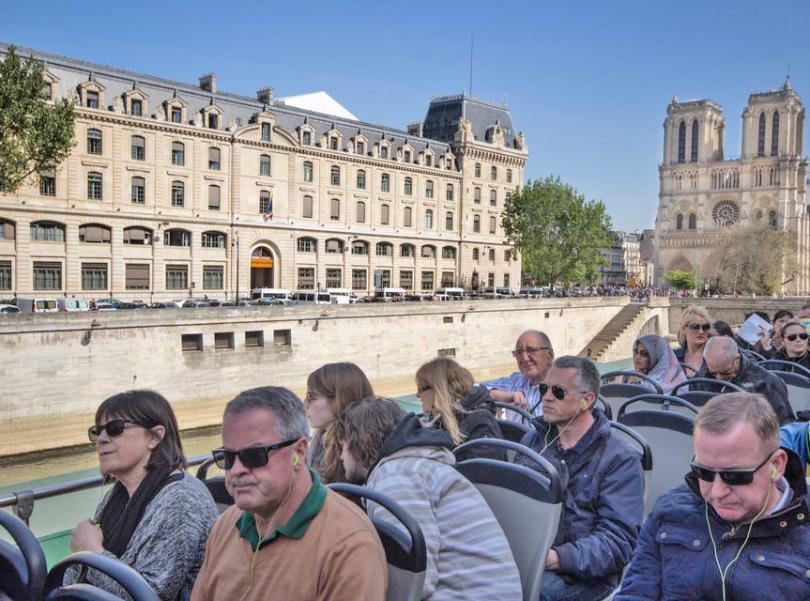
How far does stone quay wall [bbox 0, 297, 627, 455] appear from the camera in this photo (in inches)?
900

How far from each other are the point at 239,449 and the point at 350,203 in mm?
48284

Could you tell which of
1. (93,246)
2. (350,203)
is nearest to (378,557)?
(93,246)

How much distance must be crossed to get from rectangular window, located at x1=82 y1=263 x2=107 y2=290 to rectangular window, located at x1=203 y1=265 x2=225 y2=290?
5.84 m

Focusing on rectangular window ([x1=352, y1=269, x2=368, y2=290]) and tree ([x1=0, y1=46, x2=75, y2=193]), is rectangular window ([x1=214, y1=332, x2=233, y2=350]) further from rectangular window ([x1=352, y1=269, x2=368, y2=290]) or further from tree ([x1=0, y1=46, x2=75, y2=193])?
rectangular window ([x1=352, y1=269, x2=368, y2=290])

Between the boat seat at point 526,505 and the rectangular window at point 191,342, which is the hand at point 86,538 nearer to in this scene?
the boat seat at point 526,505

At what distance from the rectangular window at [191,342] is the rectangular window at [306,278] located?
1972 cm

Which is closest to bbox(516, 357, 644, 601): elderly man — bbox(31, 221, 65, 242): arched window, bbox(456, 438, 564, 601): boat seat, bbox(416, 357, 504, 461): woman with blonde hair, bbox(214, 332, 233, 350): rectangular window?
bbox(456, 438, 564, 601): boat seat

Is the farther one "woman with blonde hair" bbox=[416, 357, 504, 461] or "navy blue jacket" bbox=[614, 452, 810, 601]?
"woman with blonde hair" bbox=[416, 357, 504, 461]

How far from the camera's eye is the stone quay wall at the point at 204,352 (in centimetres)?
2286

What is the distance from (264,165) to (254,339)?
18.6m

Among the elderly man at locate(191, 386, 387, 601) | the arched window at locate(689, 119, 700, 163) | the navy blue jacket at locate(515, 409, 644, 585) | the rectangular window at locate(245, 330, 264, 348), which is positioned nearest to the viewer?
the elderly man at locate(191, 386, 387, 601)

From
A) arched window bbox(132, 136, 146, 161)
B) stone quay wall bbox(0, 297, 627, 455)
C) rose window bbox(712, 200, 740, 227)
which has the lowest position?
stone quay wall bbox(0, 297, 627, 455)

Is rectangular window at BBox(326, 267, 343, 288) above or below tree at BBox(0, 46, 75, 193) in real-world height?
below

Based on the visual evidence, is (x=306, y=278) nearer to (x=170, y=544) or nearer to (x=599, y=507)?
(x=599, y=507)
